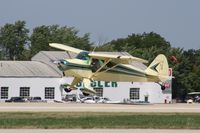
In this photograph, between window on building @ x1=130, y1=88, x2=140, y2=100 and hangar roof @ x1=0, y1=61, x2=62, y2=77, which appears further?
window on building @ x1=130, y1=88, x2=140, y2=100

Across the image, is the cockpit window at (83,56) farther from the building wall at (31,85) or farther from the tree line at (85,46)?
the tree line at (85,46)

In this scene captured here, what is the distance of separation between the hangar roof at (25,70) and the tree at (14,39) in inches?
1663

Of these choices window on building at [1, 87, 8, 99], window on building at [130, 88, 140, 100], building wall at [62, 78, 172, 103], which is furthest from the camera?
window on building at [130, 88, 140, 100]

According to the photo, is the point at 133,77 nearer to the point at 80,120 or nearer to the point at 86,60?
the point at 86,60

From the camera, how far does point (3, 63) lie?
10425 centimetres

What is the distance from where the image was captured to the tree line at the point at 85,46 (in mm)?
130750

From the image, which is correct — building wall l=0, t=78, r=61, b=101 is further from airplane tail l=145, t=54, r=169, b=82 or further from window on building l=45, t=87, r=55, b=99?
airplane tail l=145, t=54, r=169, b=82

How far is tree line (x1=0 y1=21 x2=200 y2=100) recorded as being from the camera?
429 ft

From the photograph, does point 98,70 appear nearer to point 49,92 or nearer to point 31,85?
point 49,92

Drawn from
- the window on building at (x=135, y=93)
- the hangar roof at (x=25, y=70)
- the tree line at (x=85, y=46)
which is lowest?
the window on building at (x=135, y=93)

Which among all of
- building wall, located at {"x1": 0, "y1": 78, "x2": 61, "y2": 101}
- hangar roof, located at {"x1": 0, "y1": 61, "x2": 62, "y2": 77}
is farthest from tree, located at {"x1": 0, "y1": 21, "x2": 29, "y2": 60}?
building wall, located at {"x1": 0, "y1": 78, "x2": 61, "y2": 101}

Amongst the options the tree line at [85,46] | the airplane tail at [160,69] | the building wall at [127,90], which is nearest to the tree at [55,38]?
the tree line at [85,46]

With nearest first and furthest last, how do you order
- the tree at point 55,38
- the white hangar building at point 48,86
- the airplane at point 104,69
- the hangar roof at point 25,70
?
the airplane at point 104,69 → the white hangar building at point 48,86 → the hangar roof at point 25,70 → the tree at point 55,38

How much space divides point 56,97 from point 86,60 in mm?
37391
